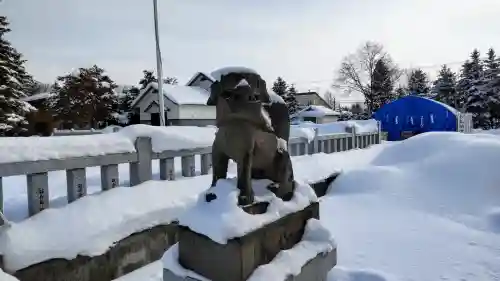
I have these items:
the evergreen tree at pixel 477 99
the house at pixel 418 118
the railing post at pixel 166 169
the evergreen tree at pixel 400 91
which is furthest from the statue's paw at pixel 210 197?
the evergreen tree at pixel 400 91

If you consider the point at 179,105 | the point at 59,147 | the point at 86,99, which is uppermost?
the point at 86,99

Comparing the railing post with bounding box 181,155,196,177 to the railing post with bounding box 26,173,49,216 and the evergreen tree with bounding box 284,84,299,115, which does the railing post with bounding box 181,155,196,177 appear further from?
the evergreen tree with bounding box 284,84,299,115

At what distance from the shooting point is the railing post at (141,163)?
3334 millimetres

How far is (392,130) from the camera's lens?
17.3 meters

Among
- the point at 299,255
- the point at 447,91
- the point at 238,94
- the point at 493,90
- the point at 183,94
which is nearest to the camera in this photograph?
the point at 238,94

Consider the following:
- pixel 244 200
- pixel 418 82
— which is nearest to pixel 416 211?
pixel 244 200

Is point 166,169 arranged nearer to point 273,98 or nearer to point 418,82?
point 273,98

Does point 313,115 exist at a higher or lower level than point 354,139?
higher

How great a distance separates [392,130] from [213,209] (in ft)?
54.7

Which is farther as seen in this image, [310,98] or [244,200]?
[310,98]

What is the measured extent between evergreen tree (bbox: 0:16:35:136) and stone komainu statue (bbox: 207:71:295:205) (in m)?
17.5

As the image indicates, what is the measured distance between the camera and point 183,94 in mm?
23266

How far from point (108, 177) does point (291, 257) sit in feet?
5.69

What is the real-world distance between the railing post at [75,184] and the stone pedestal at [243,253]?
109 centimetres
